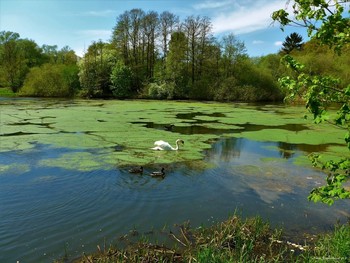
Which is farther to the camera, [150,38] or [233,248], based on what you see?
[150,38]

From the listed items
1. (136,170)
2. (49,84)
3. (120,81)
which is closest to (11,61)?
(49,84)

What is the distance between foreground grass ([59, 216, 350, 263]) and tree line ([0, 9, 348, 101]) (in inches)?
1640

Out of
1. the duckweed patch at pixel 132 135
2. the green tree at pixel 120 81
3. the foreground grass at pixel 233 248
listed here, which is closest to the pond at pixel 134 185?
the duckweed patch at pixel 132 135

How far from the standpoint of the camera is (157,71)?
51.3 m

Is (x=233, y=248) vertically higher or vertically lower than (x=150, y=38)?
lower

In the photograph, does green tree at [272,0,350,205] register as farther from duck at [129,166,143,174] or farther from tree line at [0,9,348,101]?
tree line at [0,9,348,101]

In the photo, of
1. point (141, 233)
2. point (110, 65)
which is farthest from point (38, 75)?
point (141, 233)

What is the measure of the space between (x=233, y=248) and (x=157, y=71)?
47.3m

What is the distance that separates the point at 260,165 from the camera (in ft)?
38.5

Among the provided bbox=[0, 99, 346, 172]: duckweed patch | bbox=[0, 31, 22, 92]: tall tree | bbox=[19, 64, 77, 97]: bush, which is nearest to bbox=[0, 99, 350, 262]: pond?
bbox=[0, 99, 346, 172]: duckweed patch

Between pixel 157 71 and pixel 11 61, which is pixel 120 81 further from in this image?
pixel 11 61

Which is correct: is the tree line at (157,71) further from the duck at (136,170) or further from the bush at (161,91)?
the duck at (136,170)

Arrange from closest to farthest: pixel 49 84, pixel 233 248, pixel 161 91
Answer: pixel 233 248 → pixel 161 91 → pixel 49 84

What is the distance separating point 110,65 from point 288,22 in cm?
4835
